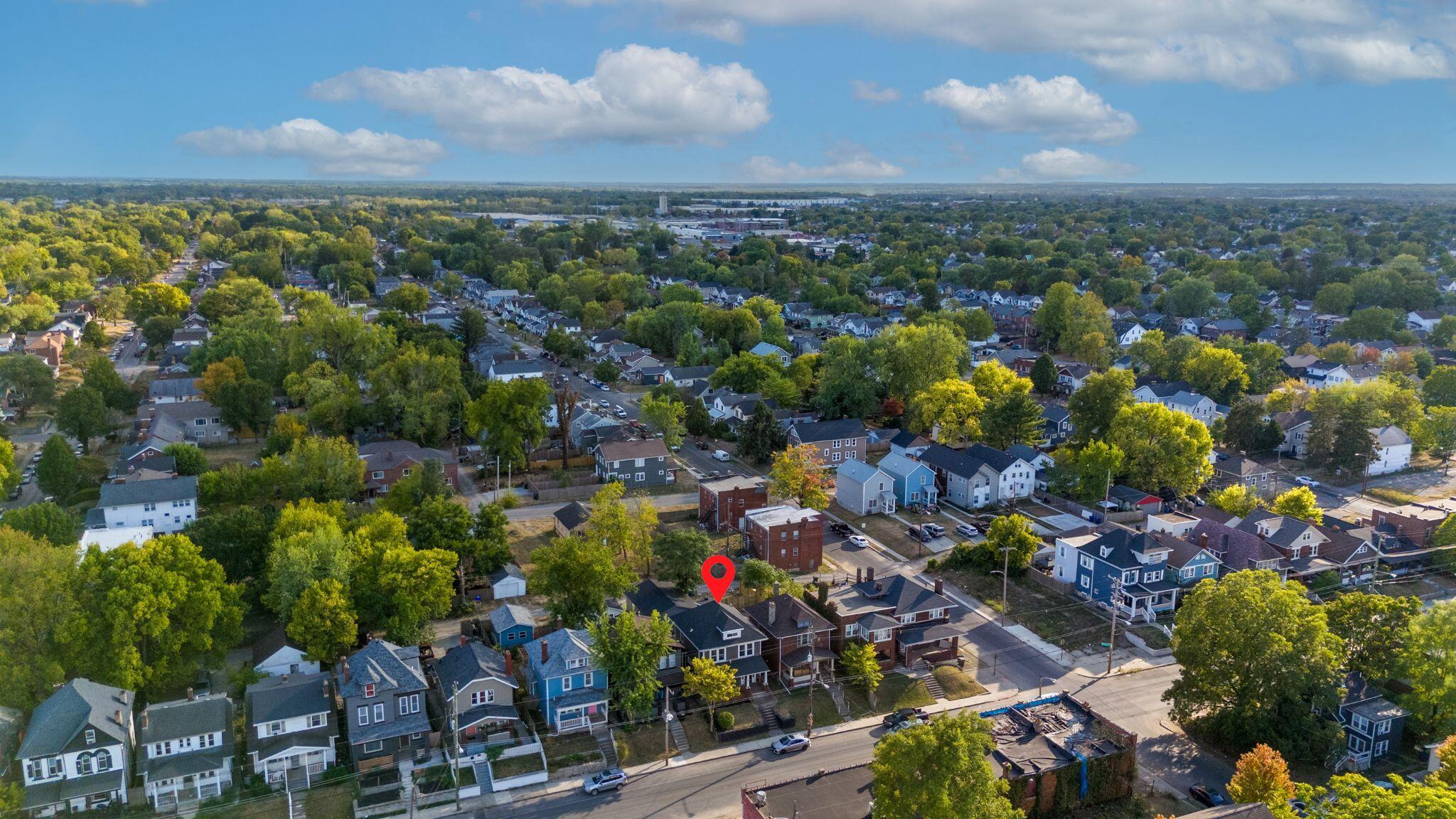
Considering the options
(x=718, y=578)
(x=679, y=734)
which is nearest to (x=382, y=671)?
(x=679, y=734)

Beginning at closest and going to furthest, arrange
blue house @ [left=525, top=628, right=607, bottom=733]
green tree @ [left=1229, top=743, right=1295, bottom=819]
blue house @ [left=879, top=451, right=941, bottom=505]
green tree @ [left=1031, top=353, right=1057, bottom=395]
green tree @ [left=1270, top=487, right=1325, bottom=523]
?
green tree @ [left=1229, top=743, right=1295, bottom=819] → blue house @ [left=525, top=628, right=607, bottom=733] → green tree @ [left=1270, top=487, right=1325, bottom=523] → blue house @ [left=879, top=451, right=941, bottom=505] → green tree @ [left=1031, top=353, right=1057, bottom=395]

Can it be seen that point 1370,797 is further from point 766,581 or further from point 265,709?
point 265,709

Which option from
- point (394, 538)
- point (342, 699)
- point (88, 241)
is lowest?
point (342, 699)

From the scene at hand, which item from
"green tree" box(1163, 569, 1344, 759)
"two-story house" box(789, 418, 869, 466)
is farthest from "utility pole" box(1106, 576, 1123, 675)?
"two-story house" box(789, 418, 869, 466)

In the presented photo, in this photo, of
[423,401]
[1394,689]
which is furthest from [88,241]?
[1394,689]

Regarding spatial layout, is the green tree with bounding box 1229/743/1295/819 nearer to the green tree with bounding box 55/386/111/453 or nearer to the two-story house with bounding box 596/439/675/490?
the two-story house with bounding box 596/439/675/490
